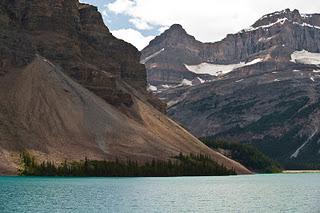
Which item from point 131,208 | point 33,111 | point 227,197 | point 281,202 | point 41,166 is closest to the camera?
point 131,208

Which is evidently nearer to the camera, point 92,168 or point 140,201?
point 140,201

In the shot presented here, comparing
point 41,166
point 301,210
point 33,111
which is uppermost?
point 33,111

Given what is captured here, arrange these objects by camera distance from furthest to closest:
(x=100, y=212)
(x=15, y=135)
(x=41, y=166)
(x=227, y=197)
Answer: (x=15, y=135) → (x=41, y=166) → (x=227, y=197) → (x=100, y=212)

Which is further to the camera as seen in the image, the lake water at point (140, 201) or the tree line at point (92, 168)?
the tree line at point (92, 168)

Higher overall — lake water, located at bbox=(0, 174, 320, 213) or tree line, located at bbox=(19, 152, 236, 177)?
tree line, located at bbox=(19, 152, 236, 177)

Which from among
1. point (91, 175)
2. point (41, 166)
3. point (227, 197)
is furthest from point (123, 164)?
point (227, 197)

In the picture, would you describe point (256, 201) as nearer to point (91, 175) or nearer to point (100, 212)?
point (100, 212)

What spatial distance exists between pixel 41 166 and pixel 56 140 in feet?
71.1

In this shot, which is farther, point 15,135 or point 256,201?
point 15,135

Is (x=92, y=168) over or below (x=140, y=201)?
over

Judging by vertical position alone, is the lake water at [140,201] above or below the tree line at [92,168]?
below

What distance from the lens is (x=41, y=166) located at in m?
170

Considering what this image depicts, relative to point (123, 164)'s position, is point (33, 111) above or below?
above

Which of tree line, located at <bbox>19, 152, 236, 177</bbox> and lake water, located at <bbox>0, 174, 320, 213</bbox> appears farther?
tree line, located at <bbox>19, 152, 236, 177</bbox>
